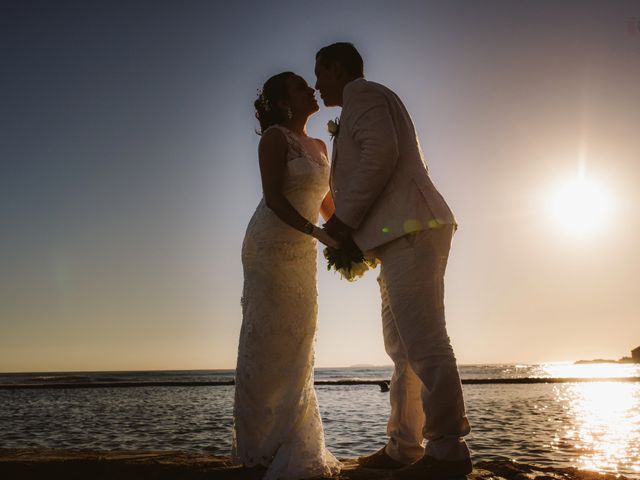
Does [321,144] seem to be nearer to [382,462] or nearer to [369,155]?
[369,155]

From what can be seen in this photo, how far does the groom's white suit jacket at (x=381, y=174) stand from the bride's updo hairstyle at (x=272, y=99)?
667 mm

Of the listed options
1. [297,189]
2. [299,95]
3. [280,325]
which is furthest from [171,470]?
[299,95]

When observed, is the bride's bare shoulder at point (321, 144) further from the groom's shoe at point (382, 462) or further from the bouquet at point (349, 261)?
the groom's shoe at point (382, 462)

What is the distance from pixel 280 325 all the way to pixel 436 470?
1233 millimetres

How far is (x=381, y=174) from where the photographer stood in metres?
2.70

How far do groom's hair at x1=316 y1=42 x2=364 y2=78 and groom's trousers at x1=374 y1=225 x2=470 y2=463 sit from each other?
106cm

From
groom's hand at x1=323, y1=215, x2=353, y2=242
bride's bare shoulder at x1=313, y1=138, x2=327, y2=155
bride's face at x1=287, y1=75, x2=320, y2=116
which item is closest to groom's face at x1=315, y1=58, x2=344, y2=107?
bride's face at x1=287, y1=75, x2=320, y2=116

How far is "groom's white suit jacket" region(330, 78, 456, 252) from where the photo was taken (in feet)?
8.84

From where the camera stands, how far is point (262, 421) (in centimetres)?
308

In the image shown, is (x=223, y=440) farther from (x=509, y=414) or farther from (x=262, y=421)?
(x=509, y=414)

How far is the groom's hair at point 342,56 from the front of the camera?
9.76ft

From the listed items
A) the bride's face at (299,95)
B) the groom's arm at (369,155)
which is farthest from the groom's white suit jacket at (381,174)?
the bride's face at (299,95)

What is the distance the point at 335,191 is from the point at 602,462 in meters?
5.26

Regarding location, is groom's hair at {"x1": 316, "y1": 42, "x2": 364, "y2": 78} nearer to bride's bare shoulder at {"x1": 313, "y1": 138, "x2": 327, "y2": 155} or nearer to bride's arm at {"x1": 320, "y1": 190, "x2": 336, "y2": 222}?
bride's bare shoulder at {"x1": 313, "y1": 138, "x2": 327, "y2": 155}
